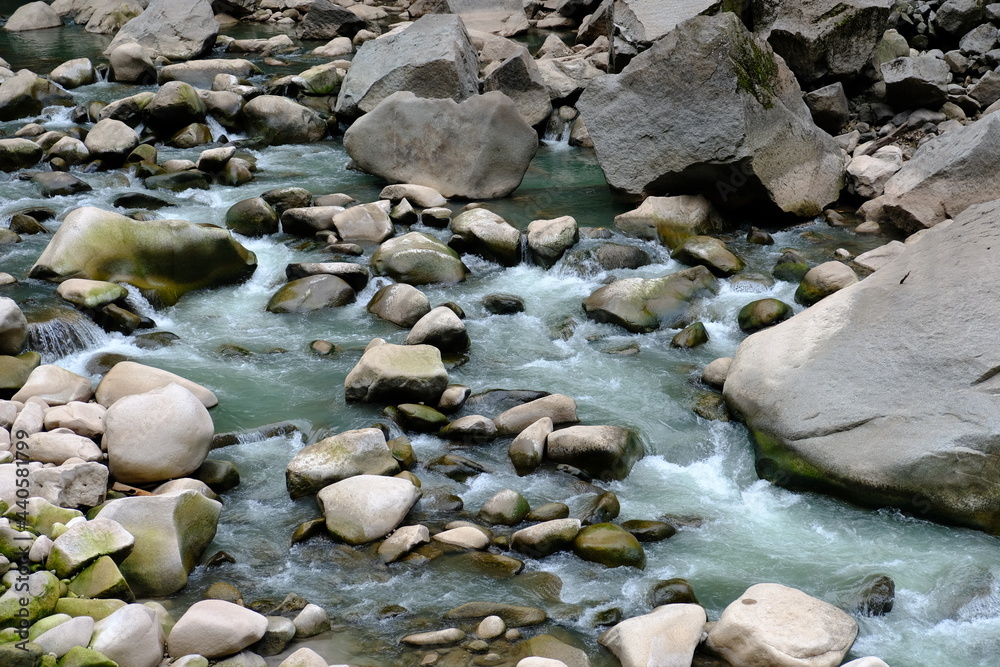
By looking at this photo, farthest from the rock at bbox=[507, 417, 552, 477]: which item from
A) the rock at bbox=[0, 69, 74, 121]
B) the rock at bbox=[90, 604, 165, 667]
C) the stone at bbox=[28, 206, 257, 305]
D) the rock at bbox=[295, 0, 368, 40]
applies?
the rock at bbox=[295, 0, 368, 40]

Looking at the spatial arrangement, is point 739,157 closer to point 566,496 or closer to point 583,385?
point 583,385

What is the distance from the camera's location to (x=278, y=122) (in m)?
12.4

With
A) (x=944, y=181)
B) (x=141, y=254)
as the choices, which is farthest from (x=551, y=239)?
(x=944, y=181)

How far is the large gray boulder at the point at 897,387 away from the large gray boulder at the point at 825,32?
231 inches

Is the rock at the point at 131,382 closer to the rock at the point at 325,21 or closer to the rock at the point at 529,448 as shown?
the rock at the point at 529,448

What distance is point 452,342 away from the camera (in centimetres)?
729

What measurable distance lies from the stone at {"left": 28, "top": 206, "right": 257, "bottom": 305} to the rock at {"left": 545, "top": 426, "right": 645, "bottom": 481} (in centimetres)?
380

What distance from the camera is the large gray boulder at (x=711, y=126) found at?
9.37 m

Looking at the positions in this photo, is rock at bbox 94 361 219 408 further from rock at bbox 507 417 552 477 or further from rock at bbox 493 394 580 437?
rock at bbox 507 417 552 477

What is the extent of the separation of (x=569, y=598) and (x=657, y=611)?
0.46m

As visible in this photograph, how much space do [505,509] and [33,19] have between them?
1997cm

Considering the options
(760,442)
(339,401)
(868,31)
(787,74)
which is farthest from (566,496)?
(868,31)

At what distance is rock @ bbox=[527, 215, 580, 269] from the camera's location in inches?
352

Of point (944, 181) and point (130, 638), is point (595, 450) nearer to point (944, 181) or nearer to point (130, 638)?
point (130, 638)
